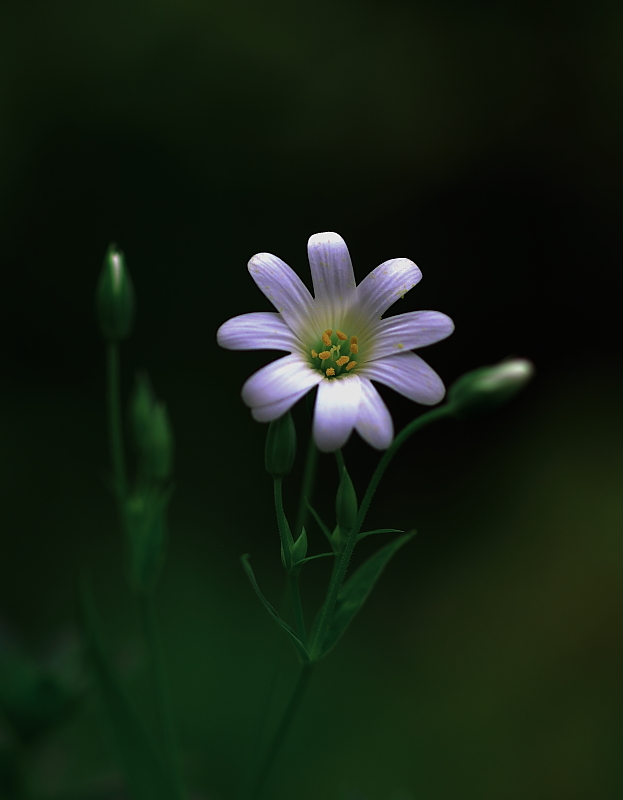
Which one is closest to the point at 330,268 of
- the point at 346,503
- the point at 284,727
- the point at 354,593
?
the point at 346,503

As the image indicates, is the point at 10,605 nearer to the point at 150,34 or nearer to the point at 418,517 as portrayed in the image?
the point at 418,517

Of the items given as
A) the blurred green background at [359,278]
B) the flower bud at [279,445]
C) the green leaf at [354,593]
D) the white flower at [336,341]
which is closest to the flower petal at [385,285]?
the white flower at [336,341]

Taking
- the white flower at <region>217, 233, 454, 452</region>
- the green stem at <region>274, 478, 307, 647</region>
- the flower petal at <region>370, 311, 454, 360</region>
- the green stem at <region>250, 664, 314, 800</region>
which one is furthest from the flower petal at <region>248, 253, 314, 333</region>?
the green stem at <region>250, 664, 314, 800</region>

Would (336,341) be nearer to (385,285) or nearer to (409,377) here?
(385,285)

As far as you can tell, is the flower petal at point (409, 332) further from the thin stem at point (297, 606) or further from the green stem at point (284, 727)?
the green stem at point (284, 727)

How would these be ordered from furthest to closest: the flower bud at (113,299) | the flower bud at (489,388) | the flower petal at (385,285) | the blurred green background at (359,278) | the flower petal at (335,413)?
1. the blurred green background at (359,278)
2. the flower bud at (113,299)
3. the flower petal at (385,285)
4. the flower bud at (489,388)
5. the flower petal at (335,413)

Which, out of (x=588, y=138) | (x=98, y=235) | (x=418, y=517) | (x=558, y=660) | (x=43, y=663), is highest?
(x=588, y=138)

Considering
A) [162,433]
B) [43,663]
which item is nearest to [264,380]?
[162,433]
